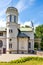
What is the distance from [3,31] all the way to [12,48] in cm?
637

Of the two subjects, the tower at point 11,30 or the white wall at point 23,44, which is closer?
the tower at point 11,30

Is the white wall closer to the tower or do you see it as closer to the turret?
the tower

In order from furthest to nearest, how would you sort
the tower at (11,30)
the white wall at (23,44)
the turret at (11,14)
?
the white wall at (23,44) < the turret at (11,14) < the tower at (11,30)

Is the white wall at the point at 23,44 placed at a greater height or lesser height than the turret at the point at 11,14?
lesser

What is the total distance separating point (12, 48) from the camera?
137 feet

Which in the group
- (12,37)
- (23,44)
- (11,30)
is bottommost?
(23,44)

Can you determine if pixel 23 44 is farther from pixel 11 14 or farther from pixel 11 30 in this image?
pixel 11 14

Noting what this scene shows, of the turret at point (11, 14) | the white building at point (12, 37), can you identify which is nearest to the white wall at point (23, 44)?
the white building at point (12, 37)

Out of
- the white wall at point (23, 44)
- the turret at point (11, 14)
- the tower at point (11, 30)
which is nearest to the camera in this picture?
the tower at point (11, 30)

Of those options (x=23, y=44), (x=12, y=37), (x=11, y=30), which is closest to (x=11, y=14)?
(x=11, y=30)

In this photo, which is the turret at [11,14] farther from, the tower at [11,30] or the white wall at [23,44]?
the white wall at [23,44]

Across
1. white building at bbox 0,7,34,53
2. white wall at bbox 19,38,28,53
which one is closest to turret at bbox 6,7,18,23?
white building at bbox 0,7,34,53

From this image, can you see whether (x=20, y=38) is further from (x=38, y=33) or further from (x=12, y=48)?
(x=38, y=33)

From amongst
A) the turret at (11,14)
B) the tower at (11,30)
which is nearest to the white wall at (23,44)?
the tower at (11,30)
